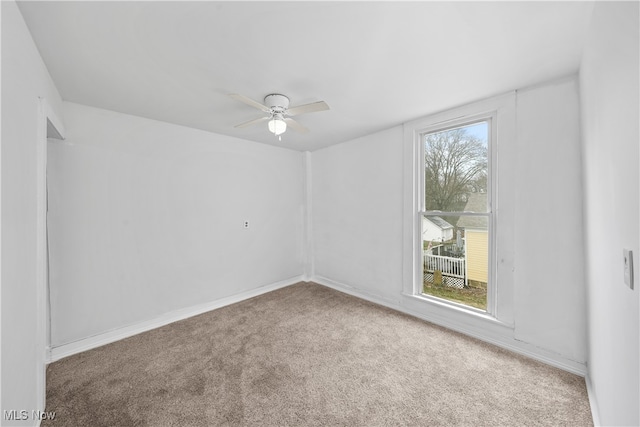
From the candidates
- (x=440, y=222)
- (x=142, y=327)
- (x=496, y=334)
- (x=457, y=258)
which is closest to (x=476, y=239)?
(x=457, y=258)

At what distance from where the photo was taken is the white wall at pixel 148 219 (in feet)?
7.71

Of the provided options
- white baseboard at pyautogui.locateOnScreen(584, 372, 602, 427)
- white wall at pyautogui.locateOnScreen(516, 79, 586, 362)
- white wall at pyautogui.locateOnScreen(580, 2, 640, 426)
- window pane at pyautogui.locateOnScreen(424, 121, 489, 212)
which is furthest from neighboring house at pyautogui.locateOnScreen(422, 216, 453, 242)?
white baseboard at pyautogui.locateOnScreen(584, 372, 602, 427)

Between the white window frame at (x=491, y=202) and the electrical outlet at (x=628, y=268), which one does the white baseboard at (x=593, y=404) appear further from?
the electrical outlet at (x=628, y=268)

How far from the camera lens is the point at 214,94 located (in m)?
2.20

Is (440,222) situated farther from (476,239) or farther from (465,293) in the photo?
(465,293)

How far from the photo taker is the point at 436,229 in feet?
9.62

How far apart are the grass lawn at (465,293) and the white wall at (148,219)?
240 centimetres

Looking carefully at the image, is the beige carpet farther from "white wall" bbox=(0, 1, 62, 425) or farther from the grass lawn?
"white wall" bbox=(0, 1, 62, 425)

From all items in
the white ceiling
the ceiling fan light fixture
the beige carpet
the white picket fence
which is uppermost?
the white ceiling

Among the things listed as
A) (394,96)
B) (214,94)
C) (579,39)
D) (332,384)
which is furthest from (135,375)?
(579,39)

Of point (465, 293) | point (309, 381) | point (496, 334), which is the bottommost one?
point (309, 381)

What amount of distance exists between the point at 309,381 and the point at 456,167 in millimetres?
2584

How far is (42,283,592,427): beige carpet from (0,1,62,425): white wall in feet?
1.71

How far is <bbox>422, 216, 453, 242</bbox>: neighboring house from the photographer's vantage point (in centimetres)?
281
